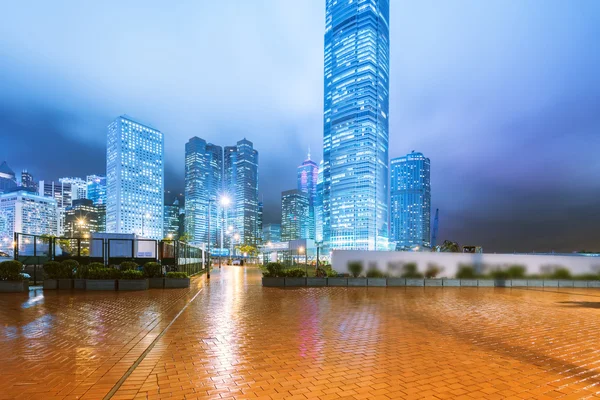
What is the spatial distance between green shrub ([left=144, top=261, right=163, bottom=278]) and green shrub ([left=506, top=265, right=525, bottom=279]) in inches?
762

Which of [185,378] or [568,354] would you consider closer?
[185,378]

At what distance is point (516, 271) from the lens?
18.8 metres

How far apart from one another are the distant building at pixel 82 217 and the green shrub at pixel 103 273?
565 feet

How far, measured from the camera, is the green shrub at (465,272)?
18.7m

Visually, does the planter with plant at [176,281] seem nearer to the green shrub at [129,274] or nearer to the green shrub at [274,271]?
the green shrub at [129,274]

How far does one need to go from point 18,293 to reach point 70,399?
12.6m

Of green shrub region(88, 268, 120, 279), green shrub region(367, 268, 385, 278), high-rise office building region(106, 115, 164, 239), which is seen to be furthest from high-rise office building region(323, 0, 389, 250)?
green shrub region(88, 268, 120, 279)

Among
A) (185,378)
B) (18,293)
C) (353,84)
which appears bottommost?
(18,293)

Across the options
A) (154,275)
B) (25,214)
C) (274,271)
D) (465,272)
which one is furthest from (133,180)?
(465,272)

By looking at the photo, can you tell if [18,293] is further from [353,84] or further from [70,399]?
[353,84]

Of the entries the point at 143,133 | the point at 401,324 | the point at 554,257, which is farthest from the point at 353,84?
the point at 401,324

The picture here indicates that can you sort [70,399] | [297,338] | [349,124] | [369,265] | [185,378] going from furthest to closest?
[349,124], [369,265], [297,338], [185,378], [70,399]

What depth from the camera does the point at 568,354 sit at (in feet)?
19.9

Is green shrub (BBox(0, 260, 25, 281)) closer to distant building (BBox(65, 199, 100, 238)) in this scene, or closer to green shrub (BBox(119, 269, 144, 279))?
green shrub (BBox(119, 269, 144, 279))
